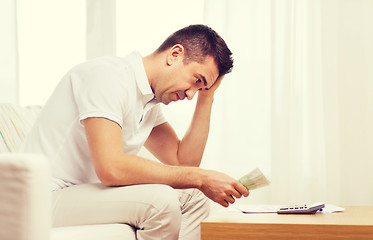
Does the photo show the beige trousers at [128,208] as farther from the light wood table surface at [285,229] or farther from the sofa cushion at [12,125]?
the sofa cushion at [12,125]

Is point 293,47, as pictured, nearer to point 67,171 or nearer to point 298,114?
point 298,114

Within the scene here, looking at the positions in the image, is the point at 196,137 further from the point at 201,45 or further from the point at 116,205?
the point at 116,205

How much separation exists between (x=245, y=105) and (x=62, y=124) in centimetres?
175

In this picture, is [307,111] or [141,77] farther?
[307,111]

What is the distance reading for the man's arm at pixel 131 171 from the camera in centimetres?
140

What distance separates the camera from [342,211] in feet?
5.58

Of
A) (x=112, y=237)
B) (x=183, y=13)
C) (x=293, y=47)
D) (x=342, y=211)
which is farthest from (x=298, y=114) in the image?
(x=112, y=237)

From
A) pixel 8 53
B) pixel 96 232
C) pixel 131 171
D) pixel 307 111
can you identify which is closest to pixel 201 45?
pixel 131 171

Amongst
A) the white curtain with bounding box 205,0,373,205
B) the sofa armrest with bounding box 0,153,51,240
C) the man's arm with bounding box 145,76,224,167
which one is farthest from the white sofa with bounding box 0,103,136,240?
the white curtain with bounding box 205,0,373,205

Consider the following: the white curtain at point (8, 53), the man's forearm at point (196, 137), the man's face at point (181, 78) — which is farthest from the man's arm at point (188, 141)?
the white curtain at point (8, 53)

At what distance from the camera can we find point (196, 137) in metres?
2.06

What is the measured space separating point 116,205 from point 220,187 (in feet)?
1.16

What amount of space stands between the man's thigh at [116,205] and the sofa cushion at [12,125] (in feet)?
1.36

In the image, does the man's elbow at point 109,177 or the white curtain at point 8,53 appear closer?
the man's elbow at point 109,177
